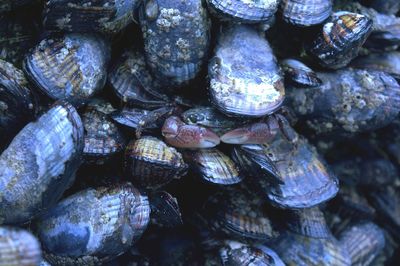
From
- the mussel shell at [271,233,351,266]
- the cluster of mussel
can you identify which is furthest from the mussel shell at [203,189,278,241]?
the mussel shell at [271,233,351,266]

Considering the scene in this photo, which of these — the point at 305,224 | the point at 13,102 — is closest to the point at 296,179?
the point at 305,224

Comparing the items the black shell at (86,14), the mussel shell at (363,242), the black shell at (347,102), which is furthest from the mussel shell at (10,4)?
the mussel shell at (363,242)

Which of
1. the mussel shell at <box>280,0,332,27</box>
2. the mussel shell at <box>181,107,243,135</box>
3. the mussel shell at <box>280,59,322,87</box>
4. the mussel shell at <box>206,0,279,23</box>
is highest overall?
the mussel shell at <box>206,0,279,23</box>

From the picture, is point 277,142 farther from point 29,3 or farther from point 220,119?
point 29,3

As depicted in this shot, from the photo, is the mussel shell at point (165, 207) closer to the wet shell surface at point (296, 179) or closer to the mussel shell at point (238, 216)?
the mussel shell at point (238, 216)

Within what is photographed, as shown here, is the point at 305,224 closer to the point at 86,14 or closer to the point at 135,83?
the point at 135,83

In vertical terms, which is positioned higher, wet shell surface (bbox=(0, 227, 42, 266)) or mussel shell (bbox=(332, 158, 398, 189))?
wet shell surface (bbox=(0, 227, 42, 266))

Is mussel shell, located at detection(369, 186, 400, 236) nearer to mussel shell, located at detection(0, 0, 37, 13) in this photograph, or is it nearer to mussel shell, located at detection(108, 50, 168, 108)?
mussel shell, located at detection(108, 50, 168, 108)

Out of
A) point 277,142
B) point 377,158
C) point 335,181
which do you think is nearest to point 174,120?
point 277,142
